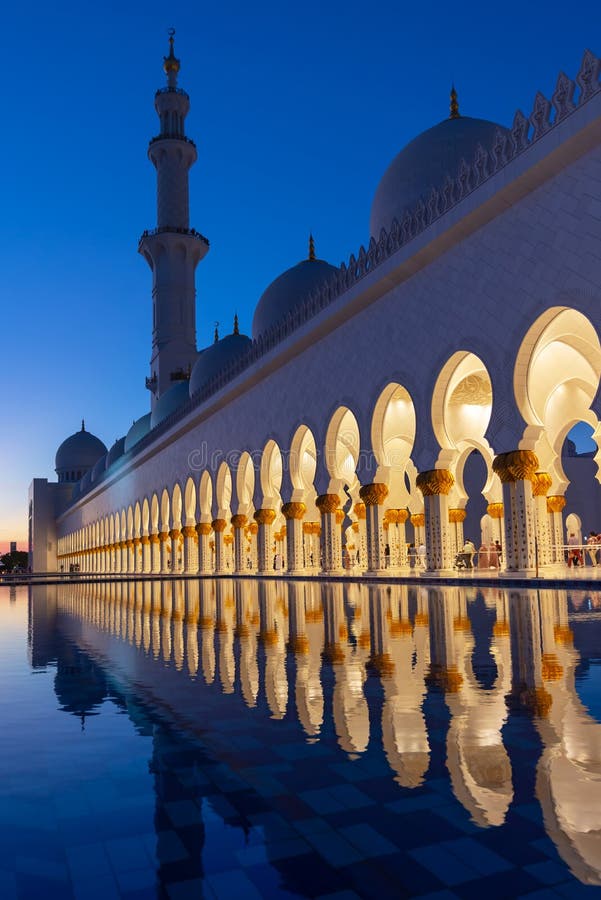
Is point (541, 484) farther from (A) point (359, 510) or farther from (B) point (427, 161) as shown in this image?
(A) point (359, 510)

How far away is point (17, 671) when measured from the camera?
3889 millimetres

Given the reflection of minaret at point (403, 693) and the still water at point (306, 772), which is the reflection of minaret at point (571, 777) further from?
the reflection of minaret at point (403, 693)

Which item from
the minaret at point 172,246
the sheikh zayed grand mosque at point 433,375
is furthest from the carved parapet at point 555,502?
the minaret at point 172,246

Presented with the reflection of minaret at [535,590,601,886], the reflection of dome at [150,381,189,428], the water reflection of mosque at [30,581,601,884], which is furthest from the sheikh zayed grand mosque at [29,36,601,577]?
the reflection of minaret at [535,590,601,886]

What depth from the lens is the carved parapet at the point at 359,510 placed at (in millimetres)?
19475

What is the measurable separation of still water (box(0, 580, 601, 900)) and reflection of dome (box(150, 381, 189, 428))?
940 inches

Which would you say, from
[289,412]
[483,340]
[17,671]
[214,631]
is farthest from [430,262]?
[17,671]

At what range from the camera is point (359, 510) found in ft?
64.3

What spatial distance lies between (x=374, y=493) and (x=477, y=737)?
11.4 metres

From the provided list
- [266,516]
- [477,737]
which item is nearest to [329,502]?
[266,516]

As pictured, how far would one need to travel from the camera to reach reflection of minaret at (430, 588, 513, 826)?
170cm

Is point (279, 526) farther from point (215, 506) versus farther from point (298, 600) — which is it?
point (298, 600)

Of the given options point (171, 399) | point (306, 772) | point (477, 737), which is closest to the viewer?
point (306, 772)

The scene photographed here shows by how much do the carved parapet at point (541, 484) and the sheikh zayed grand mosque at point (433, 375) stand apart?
3 cm
